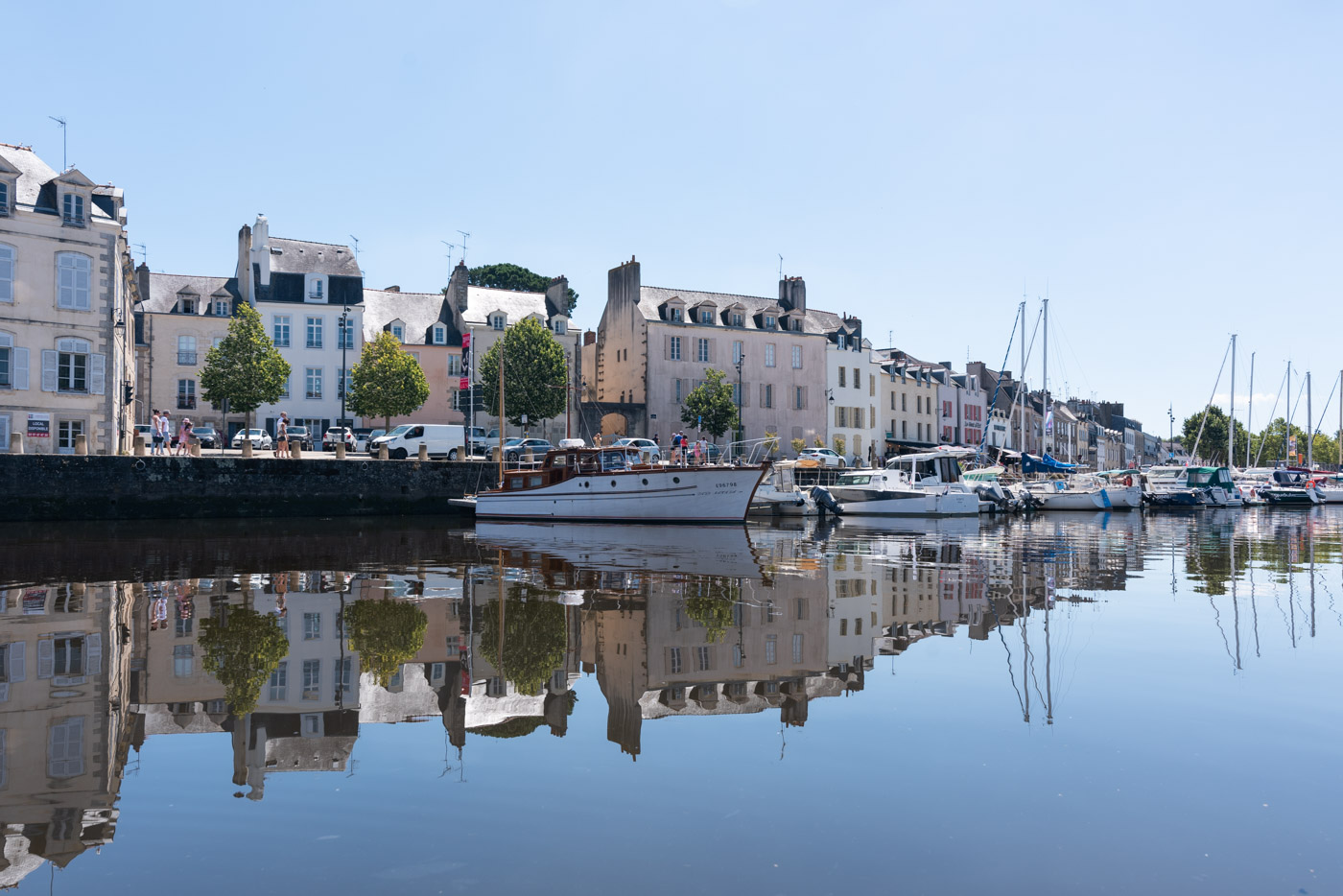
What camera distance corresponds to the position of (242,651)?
908cm

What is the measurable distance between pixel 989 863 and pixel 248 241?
5168cm

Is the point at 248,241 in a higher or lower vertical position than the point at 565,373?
higher

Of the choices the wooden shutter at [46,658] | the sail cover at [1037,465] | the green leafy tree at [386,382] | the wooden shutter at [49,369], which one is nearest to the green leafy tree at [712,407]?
the green leafy tree at [386,382]

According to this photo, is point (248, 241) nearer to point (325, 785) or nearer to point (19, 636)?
point (19, 636)

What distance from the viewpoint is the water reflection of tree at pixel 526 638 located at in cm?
850

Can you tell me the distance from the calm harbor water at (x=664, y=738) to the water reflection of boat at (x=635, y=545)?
2986 mm

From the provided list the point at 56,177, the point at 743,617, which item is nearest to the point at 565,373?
the point at 56,177

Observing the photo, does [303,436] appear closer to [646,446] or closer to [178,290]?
[178,290]

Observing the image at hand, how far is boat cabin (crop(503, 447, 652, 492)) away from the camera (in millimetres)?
29812

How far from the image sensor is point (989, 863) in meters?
4.55

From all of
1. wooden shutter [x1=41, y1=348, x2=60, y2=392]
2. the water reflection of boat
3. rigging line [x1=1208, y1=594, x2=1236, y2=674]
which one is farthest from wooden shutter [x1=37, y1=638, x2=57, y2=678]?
wooden shutter [x1=41, y1=348, x2=60, y2=392]

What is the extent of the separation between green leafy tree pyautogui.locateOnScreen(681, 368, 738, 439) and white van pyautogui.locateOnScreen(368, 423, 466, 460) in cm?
1551

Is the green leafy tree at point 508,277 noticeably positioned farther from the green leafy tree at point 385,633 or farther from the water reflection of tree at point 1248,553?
the green leafy tree at point 385,633

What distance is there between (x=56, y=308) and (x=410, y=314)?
74.2ft
